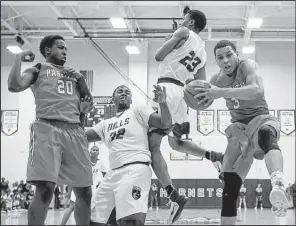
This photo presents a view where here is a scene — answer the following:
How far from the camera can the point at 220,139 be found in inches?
747

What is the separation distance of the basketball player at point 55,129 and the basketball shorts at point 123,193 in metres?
0.76

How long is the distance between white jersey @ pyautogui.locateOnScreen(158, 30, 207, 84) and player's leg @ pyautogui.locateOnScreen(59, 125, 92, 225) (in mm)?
1419

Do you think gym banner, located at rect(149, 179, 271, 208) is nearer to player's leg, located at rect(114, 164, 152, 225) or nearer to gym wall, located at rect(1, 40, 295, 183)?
gym wall, located at rect(1, 40, 295, 183)

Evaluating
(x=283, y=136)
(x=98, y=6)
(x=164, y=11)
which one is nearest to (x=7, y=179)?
(x=98, y=6)

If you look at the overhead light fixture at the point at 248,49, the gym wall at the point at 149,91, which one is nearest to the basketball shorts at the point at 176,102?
the gym wall at the point at 149,91

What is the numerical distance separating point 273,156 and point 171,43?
1.65 m

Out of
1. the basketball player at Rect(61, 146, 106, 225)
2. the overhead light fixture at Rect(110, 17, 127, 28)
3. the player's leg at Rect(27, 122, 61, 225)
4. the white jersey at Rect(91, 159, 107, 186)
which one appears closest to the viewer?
the player's leg at Rect(27, 122, 61, 225)

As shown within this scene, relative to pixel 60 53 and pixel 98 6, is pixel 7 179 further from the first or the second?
pixel 60 53

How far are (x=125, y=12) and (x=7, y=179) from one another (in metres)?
8.78

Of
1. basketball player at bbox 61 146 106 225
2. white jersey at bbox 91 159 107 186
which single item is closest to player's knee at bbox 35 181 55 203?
basketball player at bbox 61 146 106 225

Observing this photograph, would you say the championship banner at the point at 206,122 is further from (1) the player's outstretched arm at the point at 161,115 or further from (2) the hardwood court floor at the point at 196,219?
(1) the player's outstretched arm at the point at 161,115

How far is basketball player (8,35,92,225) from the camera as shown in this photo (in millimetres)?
3887

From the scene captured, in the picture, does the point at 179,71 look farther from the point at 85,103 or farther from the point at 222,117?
the point at 222,117

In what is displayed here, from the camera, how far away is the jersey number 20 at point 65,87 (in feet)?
14.0
